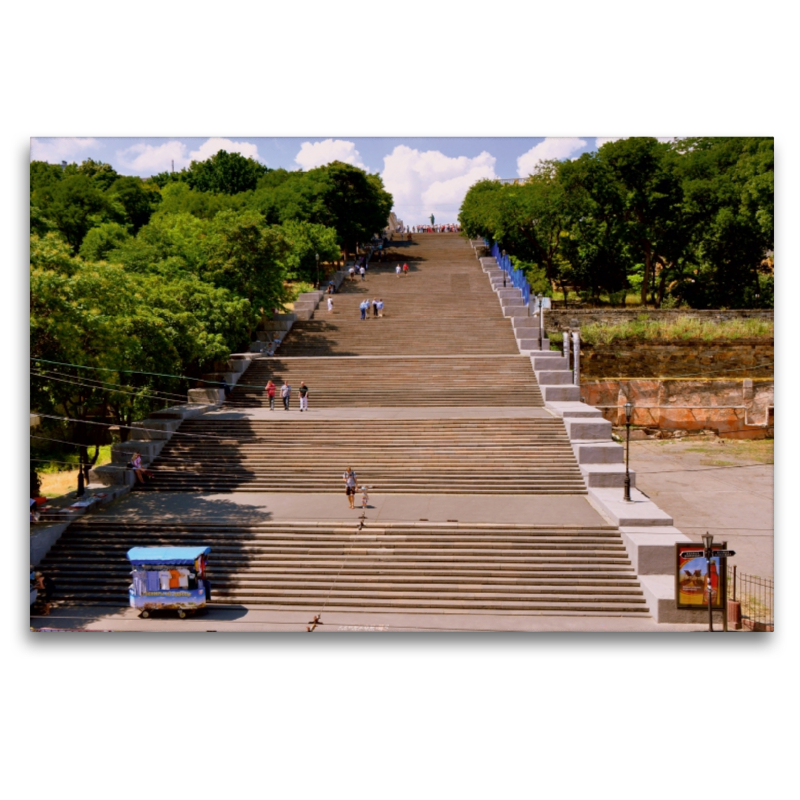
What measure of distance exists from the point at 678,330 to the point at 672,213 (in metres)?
6.24

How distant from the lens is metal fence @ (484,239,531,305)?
3794 centimetres

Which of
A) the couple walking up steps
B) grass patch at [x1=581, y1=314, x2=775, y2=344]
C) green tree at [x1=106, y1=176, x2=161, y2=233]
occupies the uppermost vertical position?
green tree at [x1=106, y1=176, x2=161, y2=233]

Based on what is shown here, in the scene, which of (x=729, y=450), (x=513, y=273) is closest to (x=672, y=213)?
(x=513, y=273)

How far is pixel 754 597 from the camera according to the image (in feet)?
53.9

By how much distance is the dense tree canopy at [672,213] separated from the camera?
103 ft

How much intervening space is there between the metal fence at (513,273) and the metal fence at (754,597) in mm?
22204

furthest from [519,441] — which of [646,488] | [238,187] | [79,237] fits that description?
[238,187]

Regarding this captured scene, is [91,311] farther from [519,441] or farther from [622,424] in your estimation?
[622,424]

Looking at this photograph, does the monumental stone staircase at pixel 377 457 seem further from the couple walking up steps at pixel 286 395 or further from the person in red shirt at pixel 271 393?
the person in red shirt at pixel 271 393

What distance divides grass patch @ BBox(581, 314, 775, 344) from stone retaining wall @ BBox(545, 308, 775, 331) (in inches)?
6.9

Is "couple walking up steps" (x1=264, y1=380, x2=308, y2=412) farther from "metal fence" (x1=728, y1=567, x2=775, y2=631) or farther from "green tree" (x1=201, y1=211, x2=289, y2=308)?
"metal fence" (x1=728, y1=567, x2=775, y2=631)

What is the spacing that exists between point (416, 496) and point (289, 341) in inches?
628

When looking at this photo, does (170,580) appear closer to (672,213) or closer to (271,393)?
(271,393)

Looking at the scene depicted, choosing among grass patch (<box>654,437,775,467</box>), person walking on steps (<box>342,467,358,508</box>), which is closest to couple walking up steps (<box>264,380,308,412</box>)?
person walking on steps (<box>342,467,358,508</box>)
